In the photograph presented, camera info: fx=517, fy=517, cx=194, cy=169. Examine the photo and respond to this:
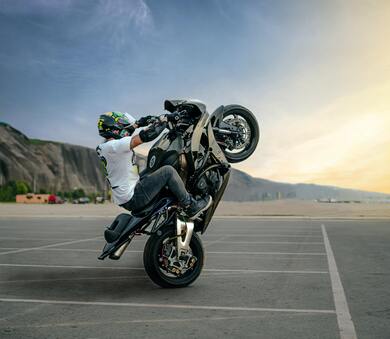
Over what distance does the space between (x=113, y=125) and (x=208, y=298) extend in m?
2.32

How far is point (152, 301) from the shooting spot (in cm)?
559

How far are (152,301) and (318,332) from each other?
198 centimetres

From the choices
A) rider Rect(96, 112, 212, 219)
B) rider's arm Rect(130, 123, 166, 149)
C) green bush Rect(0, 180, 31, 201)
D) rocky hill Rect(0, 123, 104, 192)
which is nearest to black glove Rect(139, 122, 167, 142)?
rider's arm Rect(130, 123, 166, 149)

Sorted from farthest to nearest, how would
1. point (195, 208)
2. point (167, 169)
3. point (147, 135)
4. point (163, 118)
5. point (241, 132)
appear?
point (241, 132), point (195, 208), point (167, 169), point (163, 118), point (147, 135)

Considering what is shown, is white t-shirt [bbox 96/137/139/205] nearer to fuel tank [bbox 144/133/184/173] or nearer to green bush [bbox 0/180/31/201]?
fuel tank [bbox 144/133/184/173]

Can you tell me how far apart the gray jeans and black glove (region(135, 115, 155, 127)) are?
22.3 inches

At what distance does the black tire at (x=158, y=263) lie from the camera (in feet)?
19.9

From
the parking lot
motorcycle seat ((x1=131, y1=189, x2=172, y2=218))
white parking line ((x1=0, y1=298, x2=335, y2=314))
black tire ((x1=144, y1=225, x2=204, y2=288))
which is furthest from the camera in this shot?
motorcycle seat ((x1=131, y1=189, x2=172, y2=218))

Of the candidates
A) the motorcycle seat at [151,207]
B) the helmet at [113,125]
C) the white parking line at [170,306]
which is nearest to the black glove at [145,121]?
the helmet at [113,125]

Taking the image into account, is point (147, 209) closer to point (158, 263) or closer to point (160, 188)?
point (160, 188)

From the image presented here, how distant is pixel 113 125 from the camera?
246 inches

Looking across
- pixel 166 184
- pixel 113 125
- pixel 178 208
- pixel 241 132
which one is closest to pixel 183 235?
pixel 178 208

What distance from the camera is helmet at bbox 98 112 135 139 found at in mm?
6250

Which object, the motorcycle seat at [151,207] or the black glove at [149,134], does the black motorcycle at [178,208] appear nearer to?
the motorcycle seat at [151,207]
